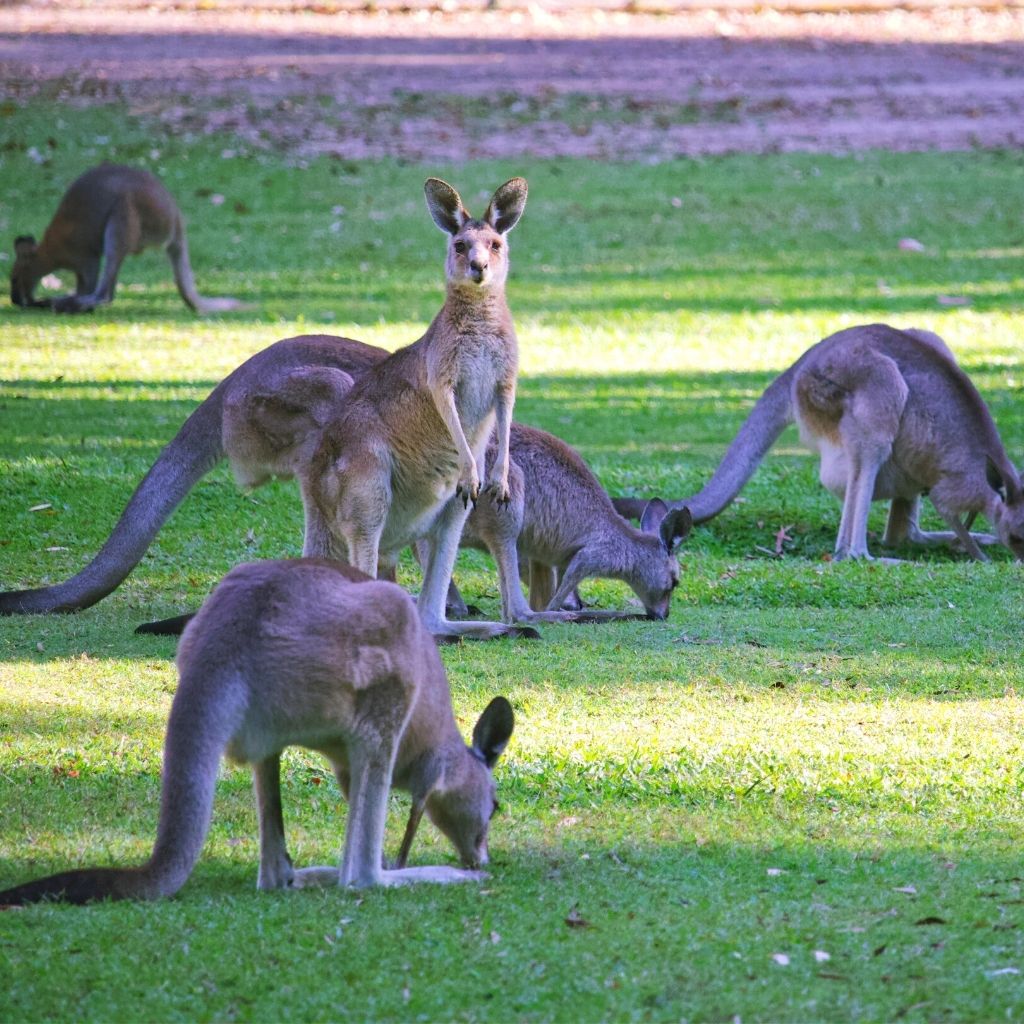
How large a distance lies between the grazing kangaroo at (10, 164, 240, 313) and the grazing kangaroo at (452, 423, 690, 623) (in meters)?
6.84

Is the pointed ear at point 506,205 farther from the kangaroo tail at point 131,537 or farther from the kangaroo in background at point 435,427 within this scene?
the kangaroo tail at point 131,537

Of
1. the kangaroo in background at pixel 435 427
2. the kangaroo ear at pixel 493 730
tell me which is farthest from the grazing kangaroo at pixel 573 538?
the kangaroo ear at pixel 493 730

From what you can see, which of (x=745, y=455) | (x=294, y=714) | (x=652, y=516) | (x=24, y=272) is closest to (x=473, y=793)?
(x=294, y=714)

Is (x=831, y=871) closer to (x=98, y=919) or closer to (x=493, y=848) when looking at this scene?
(x=493, y=848)

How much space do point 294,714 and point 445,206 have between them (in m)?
2.72

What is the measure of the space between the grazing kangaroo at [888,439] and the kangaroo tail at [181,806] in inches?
195

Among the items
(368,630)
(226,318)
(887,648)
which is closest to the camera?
(368,630)

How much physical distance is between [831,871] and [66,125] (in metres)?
17.2

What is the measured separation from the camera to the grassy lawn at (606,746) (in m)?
3.59

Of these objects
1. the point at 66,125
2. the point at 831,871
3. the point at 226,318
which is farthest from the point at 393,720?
the point at 66,125

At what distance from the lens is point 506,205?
607cm

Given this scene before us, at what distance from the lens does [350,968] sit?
360cm

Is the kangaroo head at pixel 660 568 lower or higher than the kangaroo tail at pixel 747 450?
lower

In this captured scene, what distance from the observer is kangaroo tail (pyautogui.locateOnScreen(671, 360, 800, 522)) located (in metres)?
8.48
